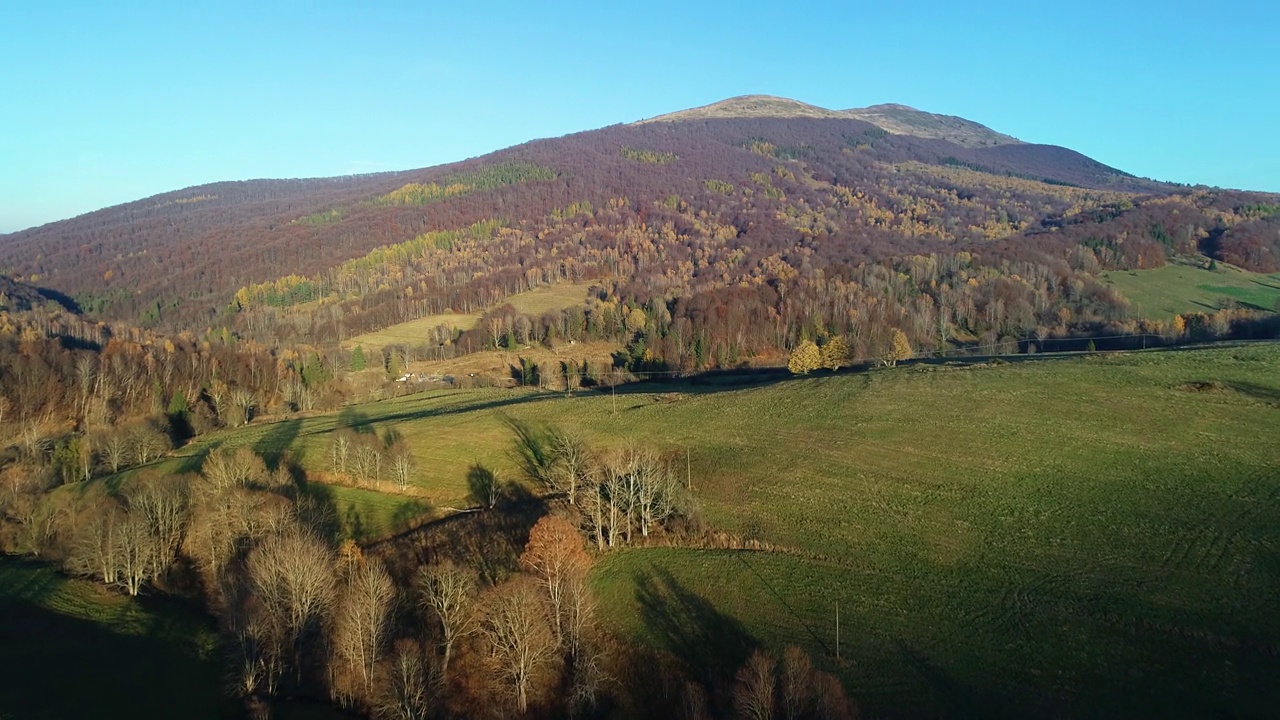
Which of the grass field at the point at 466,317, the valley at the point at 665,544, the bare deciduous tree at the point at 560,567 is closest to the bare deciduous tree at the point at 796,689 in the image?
the valley at the point at 665,544

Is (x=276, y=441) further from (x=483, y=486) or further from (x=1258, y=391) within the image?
(x=1258, y=391)

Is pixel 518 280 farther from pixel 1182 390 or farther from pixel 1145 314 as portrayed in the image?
pixel 1182 390

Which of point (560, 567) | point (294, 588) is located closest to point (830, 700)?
point (560, 567)

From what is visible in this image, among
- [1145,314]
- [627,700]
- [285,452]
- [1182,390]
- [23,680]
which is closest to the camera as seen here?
[627,700]

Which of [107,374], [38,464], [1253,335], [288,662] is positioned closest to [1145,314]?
[1253,335]

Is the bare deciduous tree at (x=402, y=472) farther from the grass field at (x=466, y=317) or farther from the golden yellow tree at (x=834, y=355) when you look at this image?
the grass field at (x=466, y=317)
